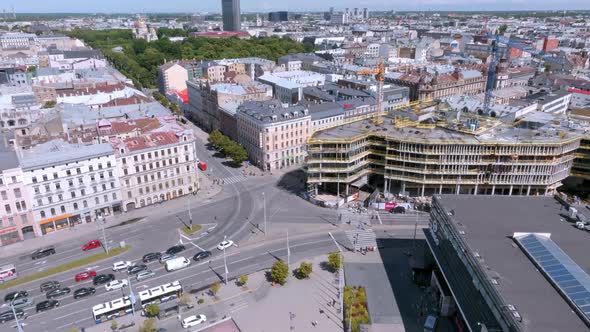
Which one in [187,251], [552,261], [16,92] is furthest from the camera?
[16,92]

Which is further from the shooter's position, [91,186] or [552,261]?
[91,186]

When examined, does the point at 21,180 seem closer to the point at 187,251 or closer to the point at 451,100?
the point at 187,251

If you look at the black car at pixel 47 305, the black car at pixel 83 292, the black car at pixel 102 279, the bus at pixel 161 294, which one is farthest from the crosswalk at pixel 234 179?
the black car at pixel 47 305

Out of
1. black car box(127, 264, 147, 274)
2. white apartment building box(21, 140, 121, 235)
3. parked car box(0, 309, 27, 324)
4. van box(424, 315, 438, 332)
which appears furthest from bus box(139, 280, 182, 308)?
van box(424, 315, 438, 332)

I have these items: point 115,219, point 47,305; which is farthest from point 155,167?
point 47,305

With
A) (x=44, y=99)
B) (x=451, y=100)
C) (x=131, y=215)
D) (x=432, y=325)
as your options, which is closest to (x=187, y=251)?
(x=131, y=215)

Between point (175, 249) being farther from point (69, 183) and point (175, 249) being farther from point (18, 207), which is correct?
point (18, 207)
